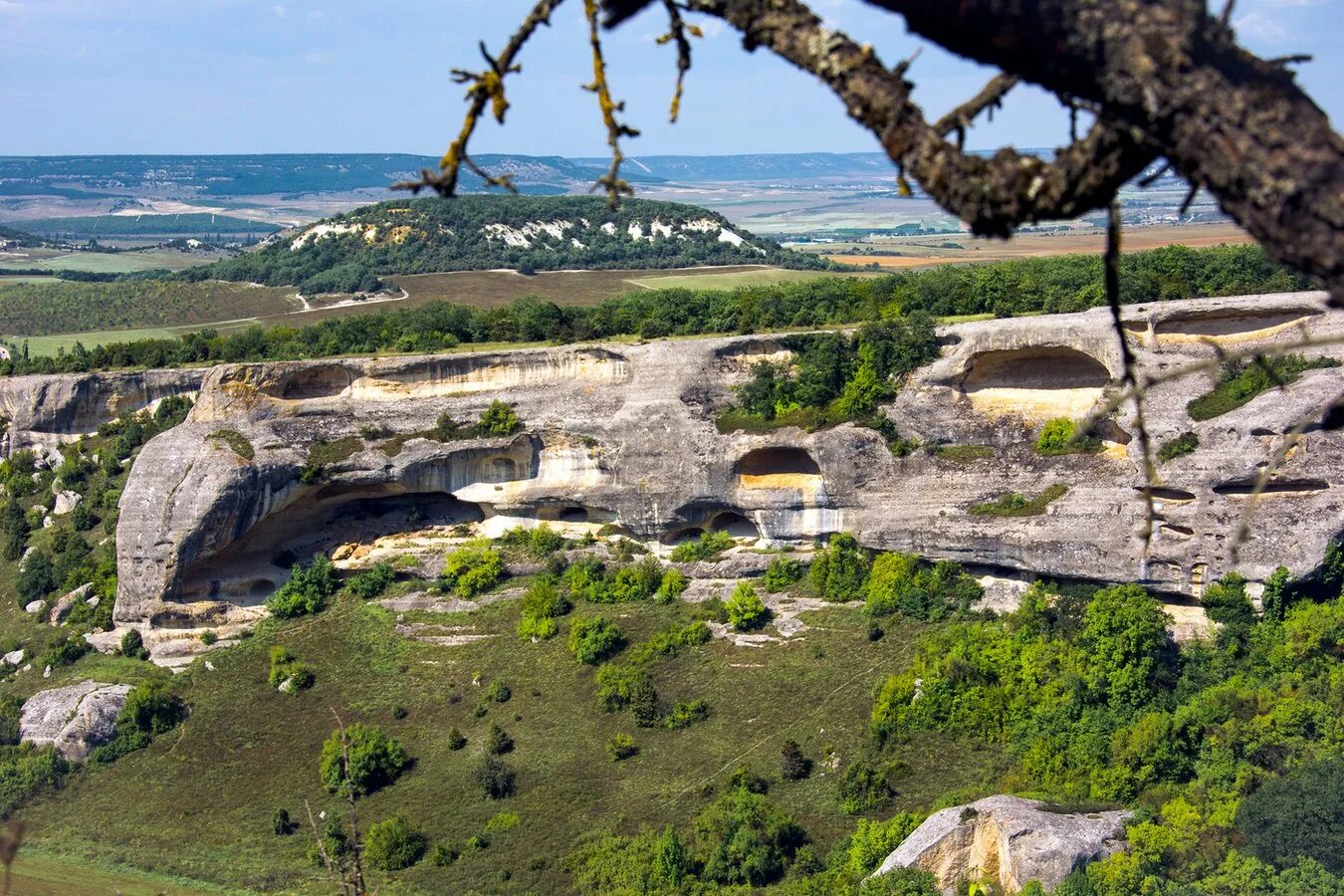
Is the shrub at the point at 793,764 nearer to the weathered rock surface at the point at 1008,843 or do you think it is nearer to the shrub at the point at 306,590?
the weathered rock surface at the point at 1008,843

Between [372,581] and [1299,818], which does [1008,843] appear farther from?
[372,581]

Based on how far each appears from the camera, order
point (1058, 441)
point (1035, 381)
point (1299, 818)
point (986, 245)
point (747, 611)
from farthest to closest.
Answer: point (986, 245) < point (1035, 381) < point (747, 611) < point (1058, 441) < point (1299, 818)

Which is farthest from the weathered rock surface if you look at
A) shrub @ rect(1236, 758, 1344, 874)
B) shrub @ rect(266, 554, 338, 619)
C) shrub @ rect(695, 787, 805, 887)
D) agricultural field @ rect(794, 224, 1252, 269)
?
agricultural field @ rect(794, 224, 1252, 269)

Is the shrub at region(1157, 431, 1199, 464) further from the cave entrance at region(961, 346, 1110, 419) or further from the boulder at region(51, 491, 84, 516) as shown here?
the boulder at region(51, 491, 84, 516)

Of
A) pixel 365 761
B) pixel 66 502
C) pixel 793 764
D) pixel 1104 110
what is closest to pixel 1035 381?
pixel 793 764

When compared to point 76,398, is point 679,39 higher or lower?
higher

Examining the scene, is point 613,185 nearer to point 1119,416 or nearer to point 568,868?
point 568,868

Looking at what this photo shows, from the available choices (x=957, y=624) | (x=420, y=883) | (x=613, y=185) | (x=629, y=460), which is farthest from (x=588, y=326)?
(x=613, y=185)
